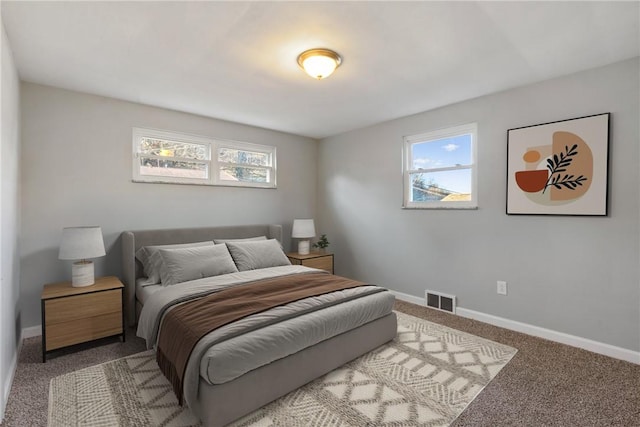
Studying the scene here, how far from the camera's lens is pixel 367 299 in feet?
8.57

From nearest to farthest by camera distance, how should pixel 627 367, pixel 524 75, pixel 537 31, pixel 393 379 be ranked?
pixel 537 31
pixel 393 379
pixel 627 367
pixel 524 75

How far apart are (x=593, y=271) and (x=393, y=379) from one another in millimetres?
1989

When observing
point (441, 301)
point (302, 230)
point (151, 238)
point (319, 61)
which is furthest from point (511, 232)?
point (151, 238)

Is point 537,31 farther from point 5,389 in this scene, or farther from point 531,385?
point 5,389

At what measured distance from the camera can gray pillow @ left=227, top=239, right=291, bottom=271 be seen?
3.45 meters

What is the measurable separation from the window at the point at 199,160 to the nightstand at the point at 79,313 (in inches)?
51.7

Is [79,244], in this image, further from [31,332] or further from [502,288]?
[502,288]

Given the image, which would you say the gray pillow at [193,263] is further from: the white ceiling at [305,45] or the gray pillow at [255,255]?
the white ceiling at [305,45]

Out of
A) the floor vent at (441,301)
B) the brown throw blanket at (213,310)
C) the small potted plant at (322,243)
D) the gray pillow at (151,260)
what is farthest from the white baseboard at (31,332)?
the floor vent at (441,301)

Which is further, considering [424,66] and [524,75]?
[524,75]

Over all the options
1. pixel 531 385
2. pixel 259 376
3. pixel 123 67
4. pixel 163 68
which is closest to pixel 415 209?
pixel 531 385

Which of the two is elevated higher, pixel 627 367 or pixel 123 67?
pixel 123 67

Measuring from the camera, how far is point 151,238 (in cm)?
339

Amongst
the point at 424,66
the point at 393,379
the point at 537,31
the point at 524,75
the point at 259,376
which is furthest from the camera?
the point at 524,75
